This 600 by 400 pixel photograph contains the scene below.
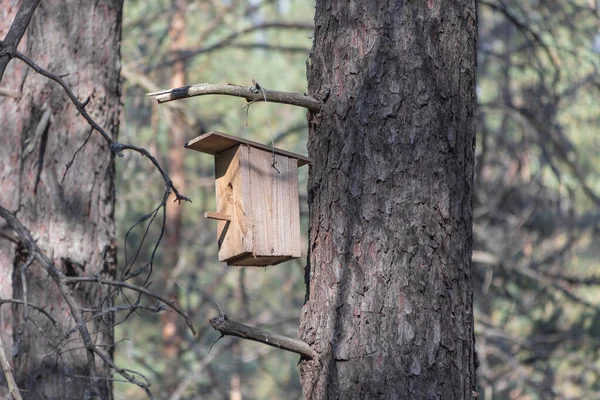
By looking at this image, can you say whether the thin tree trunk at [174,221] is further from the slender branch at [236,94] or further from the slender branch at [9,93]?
the slender branch at [236,94]

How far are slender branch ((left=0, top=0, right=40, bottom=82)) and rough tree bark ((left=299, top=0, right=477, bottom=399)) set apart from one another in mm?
983

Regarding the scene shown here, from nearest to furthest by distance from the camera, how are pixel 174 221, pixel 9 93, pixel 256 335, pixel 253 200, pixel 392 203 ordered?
pixel 256 335, pixel 392 203, pixel 253 200, pixel 9 93, pixel 174 221

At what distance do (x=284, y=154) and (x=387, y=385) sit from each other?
0.89 meters

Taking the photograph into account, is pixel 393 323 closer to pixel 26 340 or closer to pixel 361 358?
pixel 361 358

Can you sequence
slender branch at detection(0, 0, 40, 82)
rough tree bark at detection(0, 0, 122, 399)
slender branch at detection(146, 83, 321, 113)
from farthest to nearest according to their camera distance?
rough tree bark at detection(0, 0, 122, 399) → slender branch at detection(0, 0, 40, 82) → slender branch at detection(146, 83, 321, 113)

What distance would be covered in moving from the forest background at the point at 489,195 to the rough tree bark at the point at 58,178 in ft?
4.95

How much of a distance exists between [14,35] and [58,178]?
1.26m

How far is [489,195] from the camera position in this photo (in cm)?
959

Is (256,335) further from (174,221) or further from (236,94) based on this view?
(174,221)

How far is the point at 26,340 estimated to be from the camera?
354 centimetres

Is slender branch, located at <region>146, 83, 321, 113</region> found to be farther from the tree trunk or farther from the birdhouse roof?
the tree trunk

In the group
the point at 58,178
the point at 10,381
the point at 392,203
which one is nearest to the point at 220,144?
the point at 392,203

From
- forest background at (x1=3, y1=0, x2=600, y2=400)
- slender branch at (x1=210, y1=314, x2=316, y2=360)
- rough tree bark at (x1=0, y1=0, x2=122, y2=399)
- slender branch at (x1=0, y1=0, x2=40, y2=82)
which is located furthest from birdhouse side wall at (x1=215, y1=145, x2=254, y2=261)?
forest background at (x1=3, y1=0, x2=600, y2=400)

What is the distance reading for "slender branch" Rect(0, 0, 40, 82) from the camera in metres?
2.52
